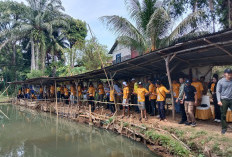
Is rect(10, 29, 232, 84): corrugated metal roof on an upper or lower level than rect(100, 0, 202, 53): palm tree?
lower

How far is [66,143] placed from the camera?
792 cm

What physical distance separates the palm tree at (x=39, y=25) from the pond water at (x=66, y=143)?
56.8 feet

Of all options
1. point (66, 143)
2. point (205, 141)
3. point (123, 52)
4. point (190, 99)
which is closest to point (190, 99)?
point (190, 99)

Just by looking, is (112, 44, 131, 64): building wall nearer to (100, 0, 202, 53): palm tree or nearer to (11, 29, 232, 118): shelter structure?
(100, 0, 202, 53): palm tree

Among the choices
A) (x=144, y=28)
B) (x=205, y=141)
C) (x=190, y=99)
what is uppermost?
(x=144, y=28)

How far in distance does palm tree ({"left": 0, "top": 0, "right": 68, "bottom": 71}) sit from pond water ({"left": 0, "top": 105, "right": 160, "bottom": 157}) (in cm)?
1733

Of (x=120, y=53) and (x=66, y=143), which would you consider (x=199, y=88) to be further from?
(x=120, y=53)

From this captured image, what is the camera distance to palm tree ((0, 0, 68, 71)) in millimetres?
25312

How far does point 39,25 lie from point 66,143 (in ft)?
72.2

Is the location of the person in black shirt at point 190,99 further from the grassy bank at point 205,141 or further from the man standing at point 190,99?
the grassy bank at point 205,141

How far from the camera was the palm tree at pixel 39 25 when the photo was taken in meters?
25.3

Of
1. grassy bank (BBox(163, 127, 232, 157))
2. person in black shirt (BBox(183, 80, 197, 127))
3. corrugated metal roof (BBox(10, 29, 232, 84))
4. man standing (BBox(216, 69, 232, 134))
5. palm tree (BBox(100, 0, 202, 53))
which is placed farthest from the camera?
palm tree (BBox(100, 0, 202, 53))

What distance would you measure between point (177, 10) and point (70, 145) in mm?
10329

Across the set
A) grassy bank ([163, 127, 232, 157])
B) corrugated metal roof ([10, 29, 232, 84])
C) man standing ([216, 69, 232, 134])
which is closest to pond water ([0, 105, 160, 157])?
grassy bank ([163, 127, 232, 157])
